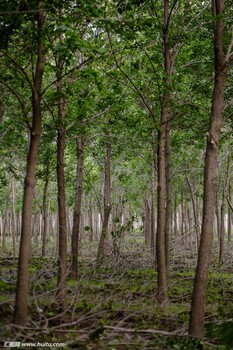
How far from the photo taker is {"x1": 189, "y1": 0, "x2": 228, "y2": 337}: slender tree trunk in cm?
619

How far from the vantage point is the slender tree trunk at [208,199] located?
6.19m

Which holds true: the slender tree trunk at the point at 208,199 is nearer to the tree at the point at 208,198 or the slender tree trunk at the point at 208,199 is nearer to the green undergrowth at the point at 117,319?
the tree at the point at 208,198

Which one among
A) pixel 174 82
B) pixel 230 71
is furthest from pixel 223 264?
pixel 174 82

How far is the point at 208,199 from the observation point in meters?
6.37

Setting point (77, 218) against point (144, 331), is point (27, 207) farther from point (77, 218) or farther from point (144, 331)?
point (77, 218)

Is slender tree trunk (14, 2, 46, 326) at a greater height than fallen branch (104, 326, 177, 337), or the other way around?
slender tree trunk (14, 2, 46, 326)

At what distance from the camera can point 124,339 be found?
6.09m

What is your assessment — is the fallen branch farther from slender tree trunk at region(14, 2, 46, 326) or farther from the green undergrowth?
slender tree trunk at region(14, 2, 46, 326)

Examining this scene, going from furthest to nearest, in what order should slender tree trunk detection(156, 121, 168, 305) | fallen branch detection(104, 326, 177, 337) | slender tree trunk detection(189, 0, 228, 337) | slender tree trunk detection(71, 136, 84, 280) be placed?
slender tree trunk detection(71, 136, 84, 280), slender tree trunk detection(156, 121, 168, 305), slender tree trunk detection(189, 0, 228, 337), fallen branch detection(104, 326, 177, 337)

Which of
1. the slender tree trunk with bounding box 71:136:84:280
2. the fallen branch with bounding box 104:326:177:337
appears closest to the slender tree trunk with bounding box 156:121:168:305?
the slender tree trunk with bounding box 71:136:84:280

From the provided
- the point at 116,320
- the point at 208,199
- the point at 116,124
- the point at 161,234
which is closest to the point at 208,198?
the point at 208,199

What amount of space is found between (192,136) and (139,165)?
27.6ft

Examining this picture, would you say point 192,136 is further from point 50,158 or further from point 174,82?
point 50,158

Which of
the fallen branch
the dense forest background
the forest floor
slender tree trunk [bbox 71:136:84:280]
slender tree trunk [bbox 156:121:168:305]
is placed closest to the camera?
the forest floor
